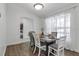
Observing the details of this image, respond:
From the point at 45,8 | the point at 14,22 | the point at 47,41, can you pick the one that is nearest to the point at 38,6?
the point at 45,8

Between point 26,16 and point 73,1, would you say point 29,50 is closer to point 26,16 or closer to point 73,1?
point 26,16

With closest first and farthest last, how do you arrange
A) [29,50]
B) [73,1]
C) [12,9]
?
[73,1] < [12,9] < [29,50]

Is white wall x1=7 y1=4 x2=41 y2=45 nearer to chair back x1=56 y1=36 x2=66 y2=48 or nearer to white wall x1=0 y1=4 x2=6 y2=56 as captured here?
white wall x1=0 y1=4 x2=6 y2=56

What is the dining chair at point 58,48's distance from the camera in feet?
A: 5.07

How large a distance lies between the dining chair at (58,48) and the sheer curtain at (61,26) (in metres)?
0.09

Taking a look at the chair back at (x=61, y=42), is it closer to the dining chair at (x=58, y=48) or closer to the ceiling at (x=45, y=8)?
the dining chair at (x=58, y=48)

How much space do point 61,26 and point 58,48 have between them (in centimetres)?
44

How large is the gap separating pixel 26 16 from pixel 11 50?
0.70m

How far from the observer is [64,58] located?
56.8 inches

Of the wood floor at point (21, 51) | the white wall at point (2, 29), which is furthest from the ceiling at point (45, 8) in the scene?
the wood floor at point (21, 51)

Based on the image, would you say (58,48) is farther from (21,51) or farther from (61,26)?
(21,51)

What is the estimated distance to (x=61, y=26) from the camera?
161 centimetres

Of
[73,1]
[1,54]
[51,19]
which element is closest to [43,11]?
[51,19]

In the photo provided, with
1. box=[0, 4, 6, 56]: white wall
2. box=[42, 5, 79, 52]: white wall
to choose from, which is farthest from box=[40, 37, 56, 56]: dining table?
box=[0, 4, 6, 56]: white wall
